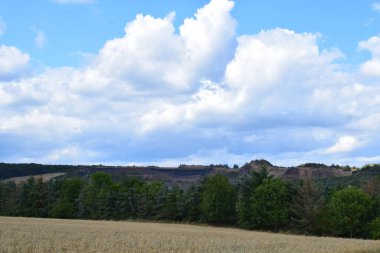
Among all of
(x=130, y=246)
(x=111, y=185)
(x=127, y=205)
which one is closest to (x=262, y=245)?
(x=130, y=246)

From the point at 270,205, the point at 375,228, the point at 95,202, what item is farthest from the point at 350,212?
the point at 95,202

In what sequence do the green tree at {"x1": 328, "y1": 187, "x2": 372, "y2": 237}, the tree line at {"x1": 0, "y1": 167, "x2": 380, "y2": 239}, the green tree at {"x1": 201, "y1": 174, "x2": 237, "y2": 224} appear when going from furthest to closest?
the green tree at {"x1": 201, "y1": 174, "x2": 237, "y2": 224} → the tree line at {"x1": 0, "y1": 167, "x2": 380, "y2": 239} → the green tree at {"x1": 328, "y1": 187, "x2": 372, "y2": 237}

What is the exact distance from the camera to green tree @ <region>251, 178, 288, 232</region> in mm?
81062

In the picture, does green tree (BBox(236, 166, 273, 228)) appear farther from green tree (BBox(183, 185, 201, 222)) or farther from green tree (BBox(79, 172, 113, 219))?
green tree (BBox(79, 172, 113, 219))

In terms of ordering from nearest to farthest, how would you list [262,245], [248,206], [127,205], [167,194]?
1. [262,245]
2. [248,206]
3. [167,194]
4. [127,205]

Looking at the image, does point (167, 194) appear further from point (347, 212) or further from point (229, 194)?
point (347, 212)

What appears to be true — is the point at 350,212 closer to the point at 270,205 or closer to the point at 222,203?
the point at 270,205

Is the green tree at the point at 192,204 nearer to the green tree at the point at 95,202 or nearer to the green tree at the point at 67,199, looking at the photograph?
the green tree at the point at 95,202

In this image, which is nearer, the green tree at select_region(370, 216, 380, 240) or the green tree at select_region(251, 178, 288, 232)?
the green tree at select_region(370, 216, 380, 240)

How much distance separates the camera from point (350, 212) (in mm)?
74000

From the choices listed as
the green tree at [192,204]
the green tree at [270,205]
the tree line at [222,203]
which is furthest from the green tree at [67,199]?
the green tree at [270,205]

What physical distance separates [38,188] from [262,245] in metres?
90.7

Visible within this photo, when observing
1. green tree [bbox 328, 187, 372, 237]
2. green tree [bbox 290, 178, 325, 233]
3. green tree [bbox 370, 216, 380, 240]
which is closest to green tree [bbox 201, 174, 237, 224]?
green tree [bbox 290, 178, 325, 233]

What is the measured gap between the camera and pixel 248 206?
84.9 m
